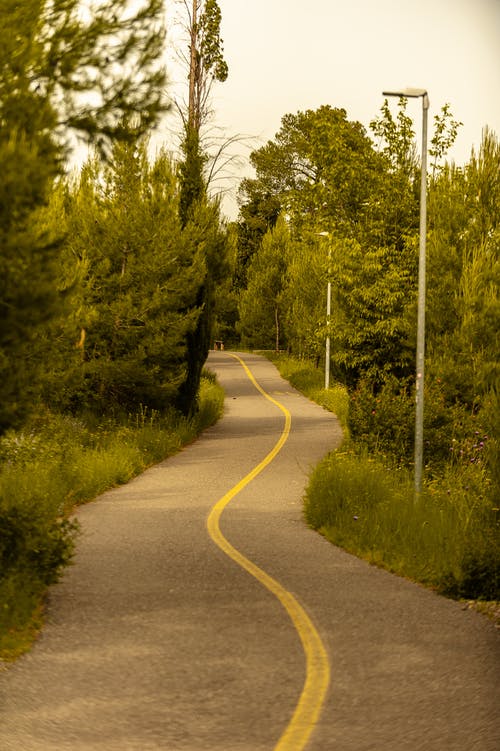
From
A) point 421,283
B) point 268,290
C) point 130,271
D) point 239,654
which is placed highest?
point 268,290

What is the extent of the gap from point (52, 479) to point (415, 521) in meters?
6.46

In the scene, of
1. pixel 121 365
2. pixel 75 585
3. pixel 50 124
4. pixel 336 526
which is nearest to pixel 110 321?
pixel 121 365

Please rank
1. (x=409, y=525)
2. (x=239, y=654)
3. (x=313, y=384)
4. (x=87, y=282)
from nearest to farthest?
(x=239, y=654) < (x=409, y=525) < (x=87, y=282) < (x=313, y=384)

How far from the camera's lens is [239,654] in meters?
6.98

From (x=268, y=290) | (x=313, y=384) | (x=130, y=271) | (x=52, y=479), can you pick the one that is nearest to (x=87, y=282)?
(x=130, y=271)

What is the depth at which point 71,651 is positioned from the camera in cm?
704

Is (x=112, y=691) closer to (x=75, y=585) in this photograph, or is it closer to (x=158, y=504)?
(x=75, y=585)

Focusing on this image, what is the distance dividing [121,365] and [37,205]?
15561 mm

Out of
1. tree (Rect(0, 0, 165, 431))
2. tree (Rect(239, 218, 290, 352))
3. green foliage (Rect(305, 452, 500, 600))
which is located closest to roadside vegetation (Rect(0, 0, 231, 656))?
tree (Rect(0, 0, 165, 431))

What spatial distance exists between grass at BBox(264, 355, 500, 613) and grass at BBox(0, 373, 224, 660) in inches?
146

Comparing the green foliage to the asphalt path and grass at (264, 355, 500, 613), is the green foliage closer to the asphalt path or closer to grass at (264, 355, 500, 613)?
grass at (264, 355, 500, 613)

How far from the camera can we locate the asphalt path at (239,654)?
211 inches

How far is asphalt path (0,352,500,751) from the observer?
5.37 metres

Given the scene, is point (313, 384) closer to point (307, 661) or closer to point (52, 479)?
point (52, 479)
